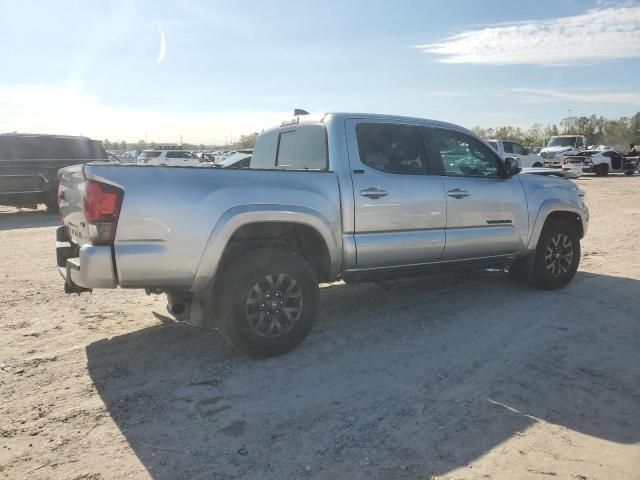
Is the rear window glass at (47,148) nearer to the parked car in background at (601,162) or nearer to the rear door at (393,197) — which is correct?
the rear door at (393,197)

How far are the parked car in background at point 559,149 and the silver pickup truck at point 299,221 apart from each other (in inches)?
1052

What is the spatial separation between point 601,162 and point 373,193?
3036cm

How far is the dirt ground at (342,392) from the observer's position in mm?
2859

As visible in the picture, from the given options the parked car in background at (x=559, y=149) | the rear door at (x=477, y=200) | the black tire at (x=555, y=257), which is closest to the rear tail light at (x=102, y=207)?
the rear door at (x=477, y=200)

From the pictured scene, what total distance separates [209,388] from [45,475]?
121 centimetres

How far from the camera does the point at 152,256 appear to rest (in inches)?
146

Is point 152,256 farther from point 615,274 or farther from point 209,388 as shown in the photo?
point 615,274

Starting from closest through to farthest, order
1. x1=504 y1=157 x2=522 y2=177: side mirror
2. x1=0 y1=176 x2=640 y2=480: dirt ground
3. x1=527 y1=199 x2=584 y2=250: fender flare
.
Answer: x1=0 y1=176 x2=640 y2=480: dirt ground, x1=504 y1=157 x2=522 y2=177: side mirror, x1=527 y1=199 x2=584 y2=250: fender flare

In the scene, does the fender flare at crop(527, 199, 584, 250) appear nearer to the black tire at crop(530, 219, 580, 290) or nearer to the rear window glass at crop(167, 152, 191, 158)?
the black tire at crop(530, 219, 580, 290)

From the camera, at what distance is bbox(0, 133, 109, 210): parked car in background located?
43.0ft

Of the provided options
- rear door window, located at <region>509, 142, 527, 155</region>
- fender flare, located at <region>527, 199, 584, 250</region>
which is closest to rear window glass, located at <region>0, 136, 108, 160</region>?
fender flare, located at <region>527, 199, 584, 250</region>

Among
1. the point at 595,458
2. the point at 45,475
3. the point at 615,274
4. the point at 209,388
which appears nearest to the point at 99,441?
the point at 45,475

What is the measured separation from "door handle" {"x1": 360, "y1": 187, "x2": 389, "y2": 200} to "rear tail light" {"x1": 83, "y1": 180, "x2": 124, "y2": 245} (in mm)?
2075

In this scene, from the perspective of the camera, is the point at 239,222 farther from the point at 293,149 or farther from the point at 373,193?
the point at 293,149
